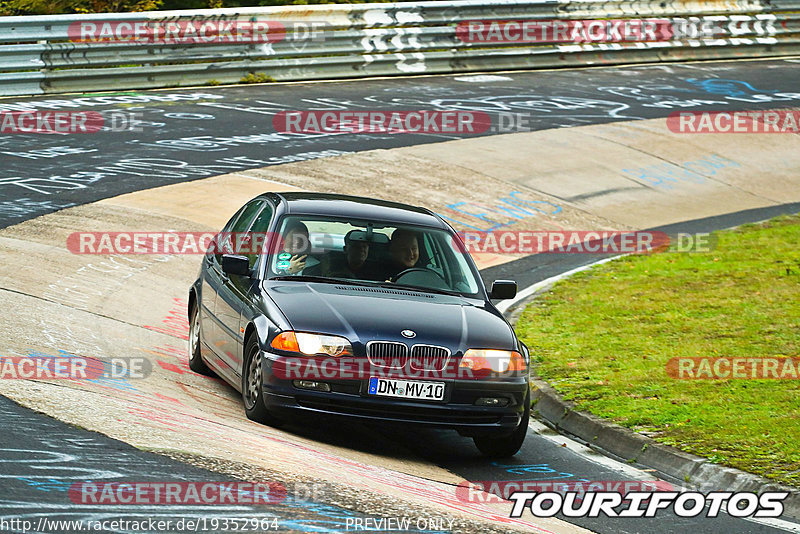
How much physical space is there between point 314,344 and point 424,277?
1486mm

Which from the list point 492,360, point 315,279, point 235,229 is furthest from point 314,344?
point 235,229

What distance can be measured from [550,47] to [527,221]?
11.6 m

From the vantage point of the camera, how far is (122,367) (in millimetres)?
8828

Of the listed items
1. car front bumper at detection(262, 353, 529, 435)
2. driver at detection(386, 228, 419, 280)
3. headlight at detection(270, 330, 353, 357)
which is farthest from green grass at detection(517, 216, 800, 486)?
headlight at detection(270, 330, 353, 357)

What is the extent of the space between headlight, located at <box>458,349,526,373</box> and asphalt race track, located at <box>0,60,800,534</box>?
682 mm

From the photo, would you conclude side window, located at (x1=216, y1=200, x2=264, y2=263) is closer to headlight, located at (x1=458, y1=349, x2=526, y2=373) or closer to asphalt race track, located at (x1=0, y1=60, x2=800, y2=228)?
headlight, located at (x1=458, y1=349, x2=526, y2=373)

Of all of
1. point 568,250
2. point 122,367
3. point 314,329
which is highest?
point 314,329

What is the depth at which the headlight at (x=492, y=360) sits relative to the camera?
772 centimetres

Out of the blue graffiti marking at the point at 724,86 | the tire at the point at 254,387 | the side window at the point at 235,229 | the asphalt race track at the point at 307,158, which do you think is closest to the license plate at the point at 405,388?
the asphalt race track at the point at 307,158

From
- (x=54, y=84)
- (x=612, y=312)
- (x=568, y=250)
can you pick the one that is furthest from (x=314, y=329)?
(x=54, y=84)

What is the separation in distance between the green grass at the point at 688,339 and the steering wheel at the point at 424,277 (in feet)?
5.06

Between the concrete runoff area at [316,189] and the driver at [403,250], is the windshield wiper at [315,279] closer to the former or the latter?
the driver at [403,250]

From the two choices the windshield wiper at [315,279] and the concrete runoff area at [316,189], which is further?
the windshield wiper at [315,279]

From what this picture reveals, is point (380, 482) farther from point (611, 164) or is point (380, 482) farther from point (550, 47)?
point (550, 47)
